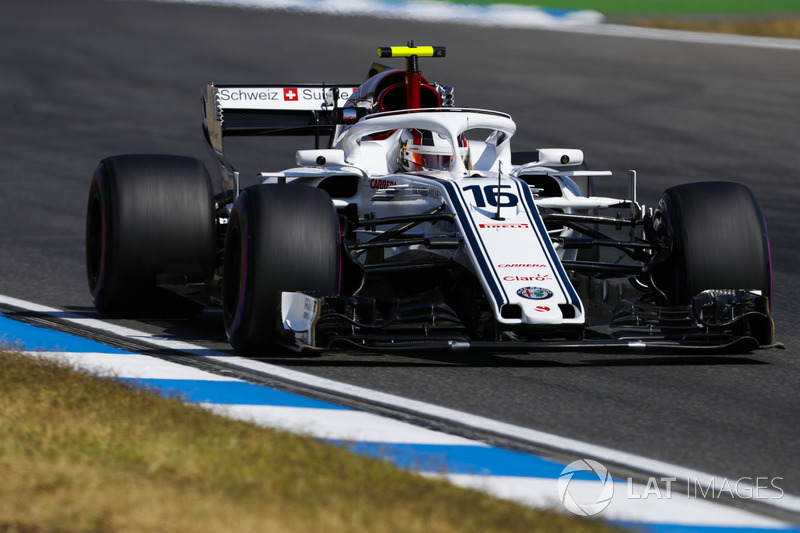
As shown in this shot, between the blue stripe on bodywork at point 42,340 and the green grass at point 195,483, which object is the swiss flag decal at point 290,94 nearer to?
the blue stripe on bodywork at point 42,340

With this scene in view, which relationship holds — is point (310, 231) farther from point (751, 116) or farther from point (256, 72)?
point (256, 72)

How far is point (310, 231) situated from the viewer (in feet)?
23.2

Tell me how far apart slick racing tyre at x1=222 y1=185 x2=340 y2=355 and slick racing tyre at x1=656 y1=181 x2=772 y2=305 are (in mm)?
1884

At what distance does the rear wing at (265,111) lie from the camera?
9688 mm

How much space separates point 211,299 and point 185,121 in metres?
10.8

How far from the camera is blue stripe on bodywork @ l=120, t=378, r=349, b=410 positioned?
608 centimetres

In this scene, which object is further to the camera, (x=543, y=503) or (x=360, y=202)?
(x=360, y=202)

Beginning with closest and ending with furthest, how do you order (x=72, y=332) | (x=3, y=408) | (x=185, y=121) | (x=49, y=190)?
(x=3, y=408), (x=72, y=332), (x=49, y=190), (x=185, y=121)

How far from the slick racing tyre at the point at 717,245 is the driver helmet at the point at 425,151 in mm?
1498

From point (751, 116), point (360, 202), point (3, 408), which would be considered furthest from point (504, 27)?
point (3, 408)

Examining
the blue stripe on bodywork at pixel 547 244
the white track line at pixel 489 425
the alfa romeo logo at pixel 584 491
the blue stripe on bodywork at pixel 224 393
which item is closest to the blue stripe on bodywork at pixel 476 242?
the blue stripe on bodywork at pixel 547 244

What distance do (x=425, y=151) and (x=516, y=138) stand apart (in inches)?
342

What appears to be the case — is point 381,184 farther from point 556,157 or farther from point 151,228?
point 151,228

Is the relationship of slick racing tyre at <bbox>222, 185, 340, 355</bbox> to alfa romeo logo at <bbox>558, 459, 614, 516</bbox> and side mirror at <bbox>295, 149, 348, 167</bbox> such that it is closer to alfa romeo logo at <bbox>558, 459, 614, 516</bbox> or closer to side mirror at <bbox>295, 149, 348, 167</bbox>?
side mirror at <bbox>295, 149, 348, 167</bbox>
